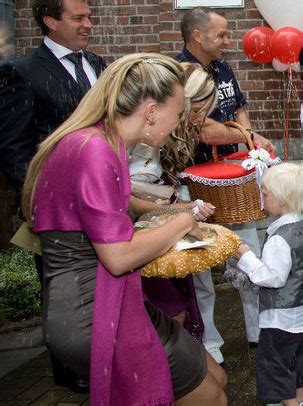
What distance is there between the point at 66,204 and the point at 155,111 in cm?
44

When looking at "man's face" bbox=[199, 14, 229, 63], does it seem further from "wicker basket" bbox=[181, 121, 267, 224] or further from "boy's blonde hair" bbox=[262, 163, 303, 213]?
"boy's blonde hair" bbox=[262, 163, 303, 213]

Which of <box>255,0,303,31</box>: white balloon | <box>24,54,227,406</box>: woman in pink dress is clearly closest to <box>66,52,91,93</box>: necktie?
<box>24,54,227,406</box>: woman in pink dress

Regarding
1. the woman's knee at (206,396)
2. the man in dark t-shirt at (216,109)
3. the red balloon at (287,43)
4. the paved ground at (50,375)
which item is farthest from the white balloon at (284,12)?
the woman's knee at (206,396)

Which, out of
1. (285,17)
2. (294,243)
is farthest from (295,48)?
(294,243)

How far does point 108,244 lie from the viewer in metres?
2.47

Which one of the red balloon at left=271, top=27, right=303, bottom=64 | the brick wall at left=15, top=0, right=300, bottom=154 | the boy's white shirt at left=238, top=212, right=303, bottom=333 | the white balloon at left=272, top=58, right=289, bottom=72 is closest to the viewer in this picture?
the boy's white shirt at left=238, top=212, right=303, bottom=333

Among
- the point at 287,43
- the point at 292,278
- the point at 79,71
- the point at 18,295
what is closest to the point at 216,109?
the point at 79,71

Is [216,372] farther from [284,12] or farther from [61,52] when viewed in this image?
[284,12]

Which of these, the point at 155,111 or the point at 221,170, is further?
the point at 221,170

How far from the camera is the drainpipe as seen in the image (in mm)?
7928

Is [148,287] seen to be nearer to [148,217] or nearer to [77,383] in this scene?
[148,217]

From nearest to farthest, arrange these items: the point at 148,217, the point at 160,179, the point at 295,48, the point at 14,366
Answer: the point at 148,217
the point at 160,179
the point at 14,366
the point at 295,48

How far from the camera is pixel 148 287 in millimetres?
3639

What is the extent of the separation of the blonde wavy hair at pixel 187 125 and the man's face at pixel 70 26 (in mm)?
624
